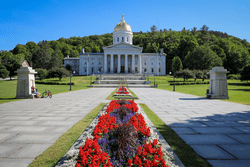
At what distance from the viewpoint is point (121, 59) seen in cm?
7925

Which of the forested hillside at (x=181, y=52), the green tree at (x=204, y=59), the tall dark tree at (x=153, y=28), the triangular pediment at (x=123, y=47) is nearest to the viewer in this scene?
the green tree at (x=204, y=59)

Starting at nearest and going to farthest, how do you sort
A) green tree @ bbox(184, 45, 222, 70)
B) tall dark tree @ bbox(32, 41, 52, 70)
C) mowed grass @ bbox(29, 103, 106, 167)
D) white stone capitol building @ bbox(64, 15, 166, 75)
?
mowed grass @ bbox(29, 103, 106, 167), green tree @ bbox(184, 45, 222, 70), white stone capitol building @ bbox(64, 15, 166, 75), tall dark tree @ bbox(32, 41, 52, 70)

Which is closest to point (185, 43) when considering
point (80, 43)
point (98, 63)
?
point (98, 63)

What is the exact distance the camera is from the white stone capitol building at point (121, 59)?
73125 millimetres

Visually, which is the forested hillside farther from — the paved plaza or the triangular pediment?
the paved plaza

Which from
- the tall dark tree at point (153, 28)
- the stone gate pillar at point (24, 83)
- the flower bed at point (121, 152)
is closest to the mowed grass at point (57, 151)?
the flower bed at point (121, 152)

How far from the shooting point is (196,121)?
748 cm

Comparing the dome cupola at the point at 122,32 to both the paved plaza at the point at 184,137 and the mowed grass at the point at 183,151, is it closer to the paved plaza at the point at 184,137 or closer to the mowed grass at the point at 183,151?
the paved plaza at the point at 184,137

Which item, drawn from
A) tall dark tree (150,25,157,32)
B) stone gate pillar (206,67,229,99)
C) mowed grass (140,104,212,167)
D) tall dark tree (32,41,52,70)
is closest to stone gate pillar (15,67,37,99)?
mowed grass (140,104,212,167)

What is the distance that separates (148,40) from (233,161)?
361 ft

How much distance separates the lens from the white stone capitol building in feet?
240

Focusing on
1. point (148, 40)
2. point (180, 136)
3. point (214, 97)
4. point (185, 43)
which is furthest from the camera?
point (148, 40)

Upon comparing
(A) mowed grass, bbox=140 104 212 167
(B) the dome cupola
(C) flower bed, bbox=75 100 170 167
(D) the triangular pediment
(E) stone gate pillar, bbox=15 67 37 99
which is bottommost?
(A) mowed grass, bbox=140 104 212 167

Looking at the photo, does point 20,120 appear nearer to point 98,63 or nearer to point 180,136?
point 180,136
